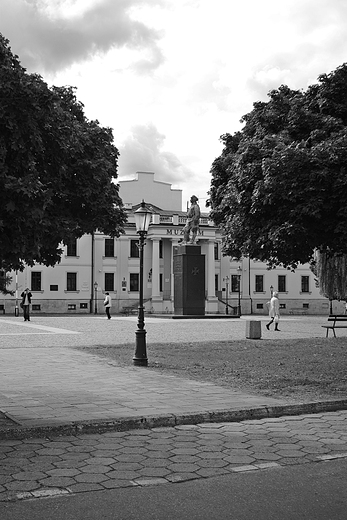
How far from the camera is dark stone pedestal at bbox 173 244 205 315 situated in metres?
35.2

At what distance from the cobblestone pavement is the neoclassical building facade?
49.1 m

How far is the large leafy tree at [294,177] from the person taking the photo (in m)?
11.9

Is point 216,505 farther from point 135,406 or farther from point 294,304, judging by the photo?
point 294,304

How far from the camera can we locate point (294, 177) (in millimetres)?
11883

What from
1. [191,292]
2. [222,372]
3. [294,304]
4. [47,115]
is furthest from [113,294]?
[47,115]

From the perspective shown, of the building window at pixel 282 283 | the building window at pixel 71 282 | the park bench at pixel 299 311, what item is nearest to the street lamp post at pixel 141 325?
the building window at pixel 71 282

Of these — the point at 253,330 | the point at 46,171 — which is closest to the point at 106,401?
the point at 46,171

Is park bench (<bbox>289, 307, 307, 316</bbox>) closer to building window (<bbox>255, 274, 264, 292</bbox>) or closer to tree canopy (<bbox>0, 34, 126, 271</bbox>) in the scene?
building window (<bbox>255, 274, 264, 292</bbox>)

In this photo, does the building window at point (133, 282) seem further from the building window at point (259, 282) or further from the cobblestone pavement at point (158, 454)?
the cobblestone pavement at point (158, 454)

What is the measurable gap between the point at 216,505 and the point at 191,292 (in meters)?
31.2

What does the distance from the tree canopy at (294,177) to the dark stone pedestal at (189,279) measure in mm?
20333

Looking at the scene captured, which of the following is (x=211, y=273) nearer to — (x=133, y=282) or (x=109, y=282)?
(x=133, y=282)

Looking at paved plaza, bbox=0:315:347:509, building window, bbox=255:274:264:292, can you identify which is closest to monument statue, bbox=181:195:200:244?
paved plaza, bbox=0:315:347:509

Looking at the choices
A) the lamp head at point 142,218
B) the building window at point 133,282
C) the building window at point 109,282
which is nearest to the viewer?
the lamp head at point 142,218
